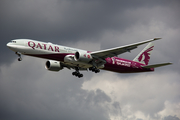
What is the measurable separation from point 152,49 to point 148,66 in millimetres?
8897

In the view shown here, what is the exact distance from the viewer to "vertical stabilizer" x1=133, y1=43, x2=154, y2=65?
7044cm

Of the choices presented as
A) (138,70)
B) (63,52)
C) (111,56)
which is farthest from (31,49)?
(138,70)

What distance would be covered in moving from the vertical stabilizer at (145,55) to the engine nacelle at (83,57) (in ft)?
49.2

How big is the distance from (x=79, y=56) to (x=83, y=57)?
89 cm

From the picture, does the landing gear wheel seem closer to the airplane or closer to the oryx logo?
the airplane

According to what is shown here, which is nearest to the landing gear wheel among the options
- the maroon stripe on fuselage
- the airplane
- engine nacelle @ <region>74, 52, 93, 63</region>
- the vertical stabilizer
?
the airplane

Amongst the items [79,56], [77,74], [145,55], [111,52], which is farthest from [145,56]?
[79,56]

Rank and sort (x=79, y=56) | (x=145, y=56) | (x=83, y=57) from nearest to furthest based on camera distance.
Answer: (x=79, y=56) → (x=83, y=57) → (x=145, y=56)

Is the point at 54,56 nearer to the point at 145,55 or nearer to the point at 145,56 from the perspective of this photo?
the point at 145,56

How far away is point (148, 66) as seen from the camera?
6638cm

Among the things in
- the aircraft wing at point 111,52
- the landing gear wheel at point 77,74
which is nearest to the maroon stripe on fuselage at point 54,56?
the aircraft wing at point 111,52

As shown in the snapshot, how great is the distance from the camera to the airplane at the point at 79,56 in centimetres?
5538

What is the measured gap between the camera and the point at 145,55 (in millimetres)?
72188

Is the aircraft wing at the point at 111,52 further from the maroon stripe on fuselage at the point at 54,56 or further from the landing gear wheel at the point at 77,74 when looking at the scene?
the landing gear wheel at the point at 77,74
